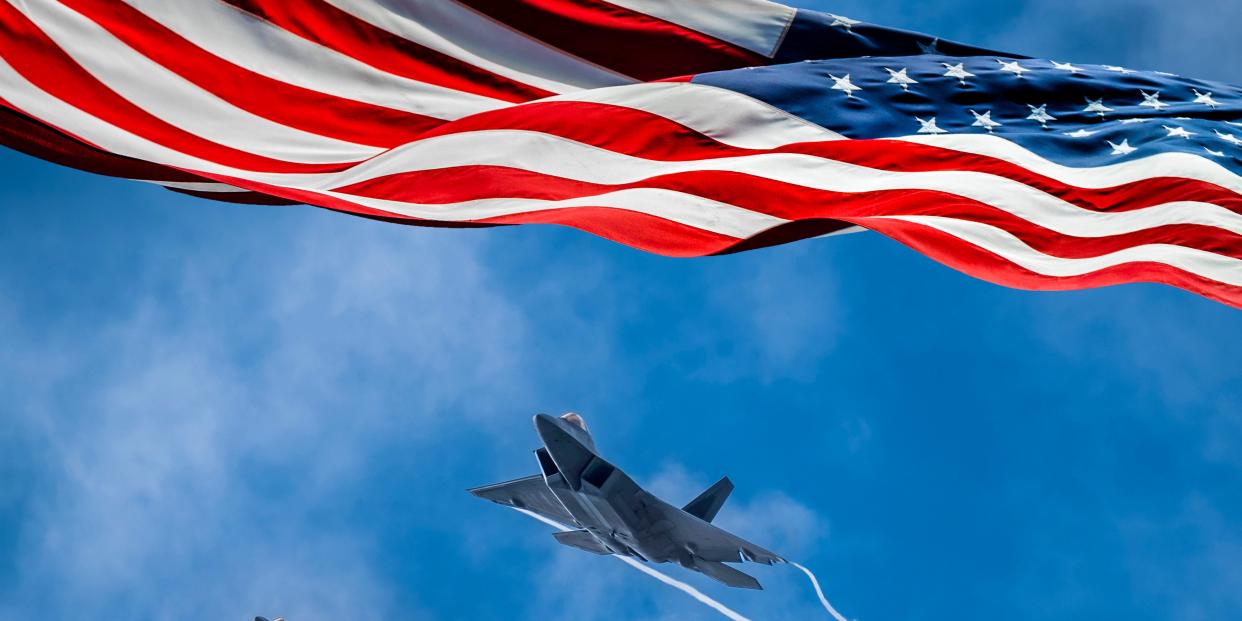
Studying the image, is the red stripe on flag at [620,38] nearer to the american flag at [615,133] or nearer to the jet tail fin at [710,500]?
the american flag at [615,133]

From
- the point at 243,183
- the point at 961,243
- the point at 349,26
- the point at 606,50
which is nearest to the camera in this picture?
the point at 243,183

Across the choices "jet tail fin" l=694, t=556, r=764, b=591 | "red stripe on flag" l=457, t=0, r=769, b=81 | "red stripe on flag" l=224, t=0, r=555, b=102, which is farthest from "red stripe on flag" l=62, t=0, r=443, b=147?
"jet tail fin" l=694, t=556, r=764, b=591

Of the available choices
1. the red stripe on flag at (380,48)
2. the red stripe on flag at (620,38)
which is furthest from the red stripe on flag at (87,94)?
the red stripe on flag at (620,38)

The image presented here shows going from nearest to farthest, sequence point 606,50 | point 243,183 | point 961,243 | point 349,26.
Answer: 1. point 243,183
2. point 961,243
3. point 349,26
4. point 606,50

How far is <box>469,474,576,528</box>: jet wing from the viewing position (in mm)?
40250

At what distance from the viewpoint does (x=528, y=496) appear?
40812 millimetres

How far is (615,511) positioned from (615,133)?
28.5 metres

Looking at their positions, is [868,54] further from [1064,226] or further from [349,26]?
[349,26]

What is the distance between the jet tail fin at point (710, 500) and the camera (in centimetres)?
4566

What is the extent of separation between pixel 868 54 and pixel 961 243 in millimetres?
2307

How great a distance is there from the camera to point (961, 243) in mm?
7898

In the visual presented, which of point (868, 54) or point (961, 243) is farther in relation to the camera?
point (868, 54)

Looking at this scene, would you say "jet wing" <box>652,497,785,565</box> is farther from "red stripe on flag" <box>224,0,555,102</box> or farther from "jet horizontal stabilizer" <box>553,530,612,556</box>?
"red stripe on flag" <box>224,0,555,102</box>

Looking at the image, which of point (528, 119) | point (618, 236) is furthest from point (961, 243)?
point (528, 119)
